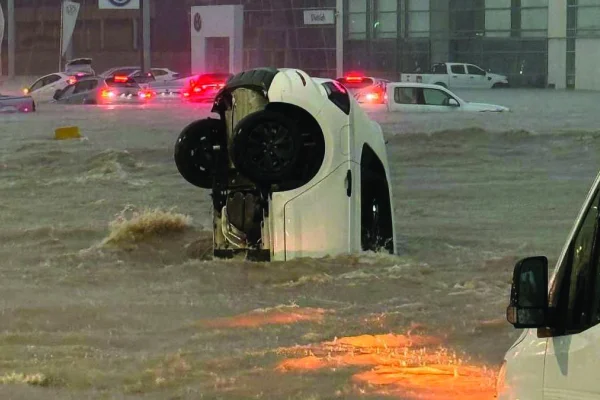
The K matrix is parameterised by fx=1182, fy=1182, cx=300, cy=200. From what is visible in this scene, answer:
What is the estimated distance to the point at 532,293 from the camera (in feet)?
10.6

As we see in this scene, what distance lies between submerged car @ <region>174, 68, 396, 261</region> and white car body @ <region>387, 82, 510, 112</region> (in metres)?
22.3

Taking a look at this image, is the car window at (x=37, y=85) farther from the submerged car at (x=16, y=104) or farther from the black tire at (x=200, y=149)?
the black tire at (x=200, y=149)

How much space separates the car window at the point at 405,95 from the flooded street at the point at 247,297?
47.2 feet

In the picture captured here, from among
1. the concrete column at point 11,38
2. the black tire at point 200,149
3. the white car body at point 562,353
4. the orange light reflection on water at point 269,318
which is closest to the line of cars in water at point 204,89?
the concrete column at point 11,38

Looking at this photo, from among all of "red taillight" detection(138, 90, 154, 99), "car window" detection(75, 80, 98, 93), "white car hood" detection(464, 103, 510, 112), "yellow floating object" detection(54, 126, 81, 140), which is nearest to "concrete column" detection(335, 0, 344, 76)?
"red taillight" detection(138, 90, 154, 99)

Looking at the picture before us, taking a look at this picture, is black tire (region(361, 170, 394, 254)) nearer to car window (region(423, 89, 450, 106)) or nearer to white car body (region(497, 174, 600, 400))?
white car body (region(497, 174, 600, 400))

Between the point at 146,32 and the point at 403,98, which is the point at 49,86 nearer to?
the point at 403,98

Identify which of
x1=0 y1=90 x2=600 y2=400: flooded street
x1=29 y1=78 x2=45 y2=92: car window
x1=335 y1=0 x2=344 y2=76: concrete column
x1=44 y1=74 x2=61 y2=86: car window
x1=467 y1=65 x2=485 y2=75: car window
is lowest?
x1=0 y1=90 x2=600 y2=400: flooded street

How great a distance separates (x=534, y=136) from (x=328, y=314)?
16185 millimetres

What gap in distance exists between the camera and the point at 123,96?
4050 cm

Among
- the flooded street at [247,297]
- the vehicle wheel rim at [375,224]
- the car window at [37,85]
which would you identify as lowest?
the flooded street at [247,297]

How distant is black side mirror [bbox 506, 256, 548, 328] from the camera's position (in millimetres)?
3211

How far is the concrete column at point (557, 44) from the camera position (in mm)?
52094

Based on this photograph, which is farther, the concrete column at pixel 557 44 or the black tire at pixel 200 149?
the concrete column at pixel 557 44
